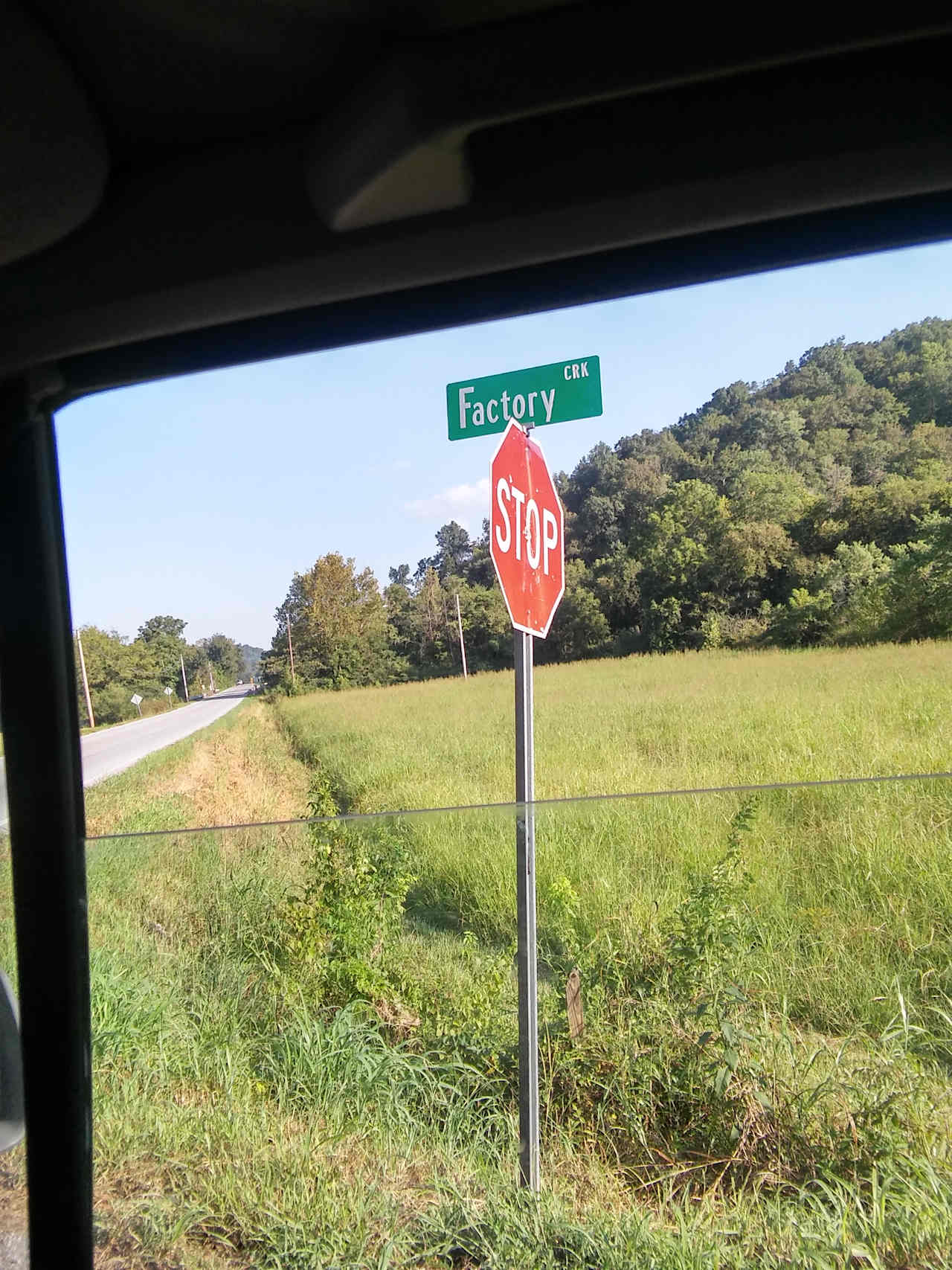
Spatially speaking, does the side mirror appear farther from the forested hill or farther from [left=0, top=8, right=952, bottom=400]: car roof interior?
the forested hill

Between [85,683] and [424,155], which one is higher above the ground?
[424,155]

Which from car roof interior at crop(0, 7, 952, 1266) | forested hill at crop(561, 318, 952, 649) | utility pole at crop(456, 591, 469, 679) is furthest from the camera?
utility pole at crop(456, 591, 469, 679)

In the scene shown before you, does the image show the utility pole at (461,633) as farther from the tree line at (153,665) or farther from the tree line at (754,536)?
the tree line at (153,665)

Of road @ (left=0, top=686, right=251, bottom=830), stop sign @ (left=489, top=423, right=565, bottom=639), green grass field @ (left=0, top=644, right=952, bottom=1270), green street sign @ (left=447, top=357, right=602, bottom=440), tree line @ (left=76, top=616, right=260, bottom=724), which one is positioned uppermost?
green street sign @ (left=447, top=357, right=602, bottom=440)

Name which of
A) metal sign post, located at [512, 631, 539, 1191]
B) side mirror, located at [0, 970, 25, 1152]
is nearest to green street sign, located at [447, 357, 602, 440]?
metal sign post, located at [512, 631, 539, 1191]

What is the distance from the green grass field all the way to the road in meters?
0.09

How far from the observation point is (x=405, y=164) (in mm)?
1198

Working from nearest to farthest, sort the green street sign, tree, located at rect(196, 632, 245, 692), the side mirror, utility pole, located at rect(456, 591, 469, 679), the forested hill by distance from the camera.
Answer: the side mirror → the green street sign → the forested hill → tree, located at rect(196, 632, 245, 692) → utility pole, located at rect(456, 591, 469, 679)

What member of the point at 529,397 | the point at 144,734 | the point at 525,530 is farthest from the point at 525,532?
the point at 144,734

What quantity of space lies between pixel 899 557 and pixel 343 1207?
7.41ft

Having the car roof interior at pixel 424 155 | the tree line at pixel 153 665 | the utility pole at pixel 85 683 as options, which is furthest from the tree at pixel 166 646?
the car roof interior at pixel 424 155

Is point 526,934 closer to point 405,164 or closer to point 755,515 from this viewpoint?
point 755,515

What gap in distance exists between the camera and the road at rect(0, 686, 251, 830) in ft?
7.19

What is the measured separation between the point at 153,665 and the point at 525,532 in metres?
1.09
